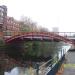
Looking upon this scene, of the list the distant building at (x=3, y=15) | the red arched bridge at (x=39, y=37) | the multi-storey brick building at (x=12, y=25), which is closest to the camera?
the red arched bridge at (x=39, y=37)

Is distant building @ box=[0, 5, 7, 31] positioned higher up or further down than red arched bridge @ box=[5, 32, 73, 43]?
higher up

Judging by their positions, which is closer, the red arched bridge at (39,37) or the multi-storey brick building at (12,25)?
the red arched bridge at (39,37)

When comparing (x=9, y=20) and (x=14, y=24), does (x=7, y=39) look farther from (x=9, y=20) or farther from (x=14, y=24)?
(x=14, y=24)

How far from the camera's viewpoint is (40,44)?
51406 mm

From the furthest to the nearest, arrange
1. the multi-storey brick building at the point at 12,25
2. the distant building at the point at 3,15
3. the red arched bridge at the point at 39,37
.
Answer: the multi-storey brick building at the point at 12,25, the distant building at the point at 3,15, the red arched bridge at the point at 39,37

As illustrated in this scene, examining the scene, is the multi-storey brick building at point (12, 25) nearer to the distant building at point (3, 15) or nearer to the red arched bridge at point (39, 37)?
the distant building at point (3, 15)

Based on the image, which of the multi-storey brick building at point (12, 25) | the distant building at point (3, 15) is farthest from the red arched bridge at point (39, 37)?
the multi-storey brick building at point (12, 25)

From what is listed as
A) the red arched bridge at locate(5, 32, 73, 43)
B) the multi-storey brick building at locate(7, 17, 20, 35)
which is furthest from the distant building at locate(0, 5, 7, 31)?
the red arched bridge at locate(5, 32, 73, 43)

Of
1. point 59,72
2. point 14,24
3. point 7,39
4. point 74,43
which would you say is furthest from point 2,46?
point 14,24

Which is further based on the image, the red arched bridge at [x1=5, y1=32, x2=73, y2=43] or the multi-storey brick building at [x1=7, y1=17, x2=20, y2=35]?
the multi-storey brick building at [x1=7, y1=17, x2=20, y2=35]

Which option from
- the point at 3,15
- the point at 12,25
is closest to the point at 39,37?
the point at 3,15

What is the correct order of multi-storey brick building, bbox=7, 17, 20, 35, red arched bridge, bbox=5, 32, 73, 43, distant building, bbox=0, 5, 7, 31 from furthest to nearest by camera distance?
multi-storey brick building, bbox=7, 17, 20, 35, distant building, bbox=0, 5, 7, 31, red arched bridge, bbox=5, 32, 73, 43

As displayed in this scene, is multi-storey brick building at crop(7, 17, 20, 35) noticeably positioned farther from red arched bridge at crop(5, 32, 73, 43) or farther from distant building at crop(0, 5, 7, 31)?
red arched bridge at crop(5, 32, 73, 43)

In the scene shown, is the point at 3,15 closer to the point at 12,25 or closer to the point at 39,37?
the point at 12,25
